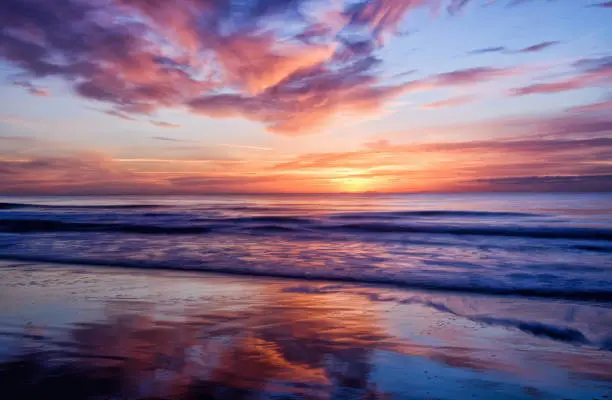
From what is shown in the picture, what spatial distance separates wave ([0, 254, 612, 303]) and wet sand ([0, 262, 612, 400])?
53 centimetres

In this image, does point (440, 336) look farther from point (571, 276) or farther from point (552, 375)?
point (571, 276)

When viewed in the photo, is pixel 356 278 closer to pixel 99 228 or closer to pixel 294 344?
pixel 294 344

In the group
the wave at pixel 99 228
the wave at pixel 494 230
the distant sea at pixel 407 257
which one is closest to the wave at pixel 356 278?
the distant sea at pixel 407 257

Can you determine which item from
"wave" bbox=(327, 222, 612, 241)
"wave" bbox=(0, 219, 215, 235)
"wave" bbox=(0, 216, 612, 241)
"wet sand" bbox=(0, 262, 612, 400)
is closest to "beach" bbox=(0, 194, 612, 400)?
"wet sand" bbox=(0, 262, 612, 400)

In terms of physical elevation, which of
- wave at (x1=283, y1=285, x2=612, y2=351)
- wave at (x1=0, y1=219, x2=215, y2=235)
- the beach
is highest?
wave at (x1=0, y1=219, x2=215, y2=235)

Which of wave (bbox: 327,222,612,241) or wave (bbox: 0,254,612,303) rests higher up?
wave (bbox: 327,222,612,241)

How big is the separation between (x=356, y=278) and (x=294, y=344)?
14.8ft

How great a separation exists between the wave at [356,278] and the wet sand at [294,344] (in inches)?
20.9

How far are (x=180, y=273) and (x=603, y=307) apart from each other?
25.6 ft

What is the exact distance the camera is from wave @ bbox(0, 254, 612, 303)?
746cm

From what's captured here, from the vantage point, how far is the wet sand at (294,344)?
134 inches

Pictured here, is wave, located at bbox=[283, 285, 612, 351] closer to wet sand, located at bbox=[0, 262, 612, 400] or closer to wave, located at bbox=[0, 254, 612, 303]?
wet sand, located at bbox=[0, 262, 612, 400]

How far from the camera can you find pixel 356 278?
349 inches

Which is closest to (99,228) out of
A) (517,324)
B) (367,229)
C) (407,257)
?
(367,229)
